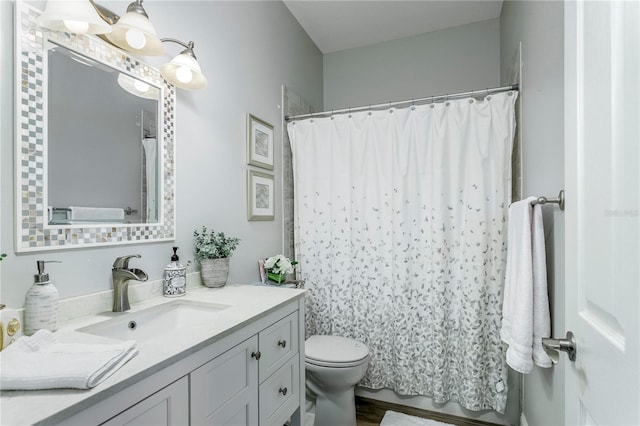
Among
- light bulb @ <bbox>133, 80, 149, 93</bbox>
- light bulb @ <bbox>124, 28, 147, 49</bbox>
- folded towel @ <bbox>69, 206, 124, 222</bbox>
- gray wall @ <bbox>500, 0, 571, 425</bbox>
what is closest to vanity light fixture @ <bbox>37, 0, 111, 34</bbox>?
light bulb @ <bbox>124, 28, 147, 49</bbox>

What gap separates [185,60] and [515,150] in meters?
Answer: 1.92

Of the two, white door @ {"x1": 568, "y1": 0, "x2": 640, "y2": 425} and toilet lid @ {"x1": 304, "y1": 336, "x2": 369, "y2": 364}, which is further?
toilet lid @ {"x1": 304, "y1": 336, "x2": 369, "y2": 364}

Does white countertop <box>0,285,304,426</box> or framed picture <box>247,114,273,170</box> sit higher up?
framed picture <box>247,114,273,170</box>

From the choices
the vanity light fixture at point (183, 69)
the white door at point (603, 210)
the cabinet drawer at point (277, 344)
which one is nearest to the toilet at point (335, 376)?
the cabinet drawer at point (277, 344)

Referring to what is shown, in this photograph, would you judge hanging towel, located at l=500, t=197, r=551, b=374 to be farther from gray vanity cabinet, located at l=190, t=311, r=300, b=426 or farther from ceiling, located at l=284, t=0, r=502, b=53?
ceiling, located at l=284, t=0, r=502, b=53

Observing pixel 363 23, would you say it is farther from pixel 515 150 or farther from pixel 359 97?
→ pixel 515 150

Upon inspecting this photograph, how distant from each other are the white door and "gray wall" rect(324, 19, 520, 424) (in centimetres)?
189

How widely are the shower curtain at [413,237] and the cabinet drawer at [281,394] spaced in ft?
2.83

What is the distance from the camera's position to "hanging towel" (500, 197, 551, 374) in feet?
4.20

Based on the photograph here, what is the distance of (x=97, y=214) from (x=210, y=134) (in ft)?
2.35

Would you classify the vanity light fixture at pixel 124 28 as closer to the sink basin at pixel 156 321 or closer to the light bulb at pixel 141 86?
the light bulb at pixel 141 86

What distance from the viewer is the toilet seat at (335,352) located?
1.79 meters

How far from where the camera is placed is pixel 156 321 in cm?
122

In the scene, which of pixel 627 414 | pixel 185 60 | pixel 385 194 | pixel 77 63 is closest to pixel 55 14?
pixel 77 63
